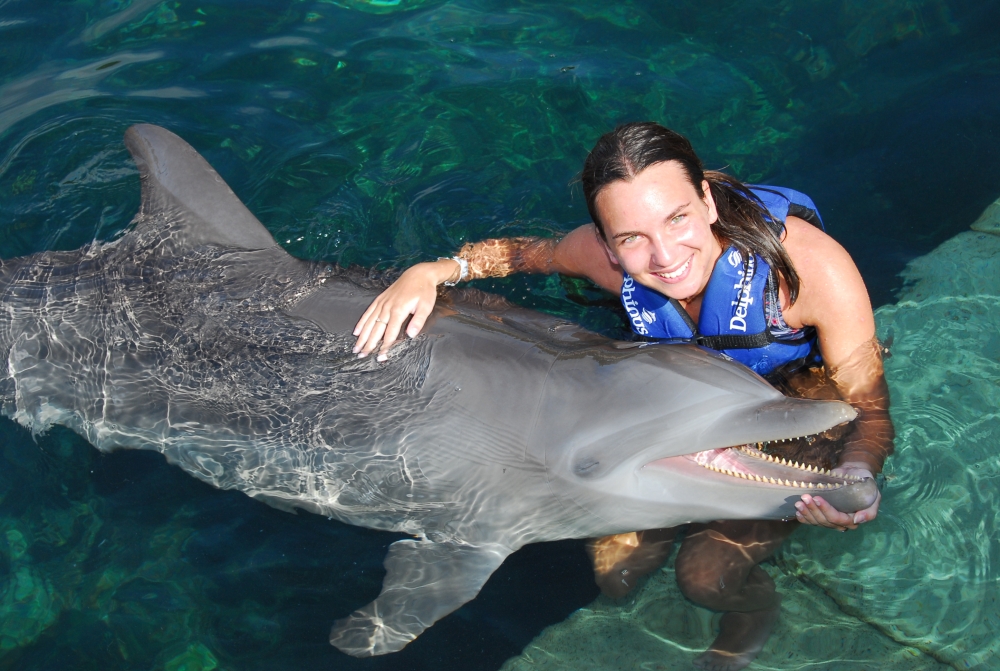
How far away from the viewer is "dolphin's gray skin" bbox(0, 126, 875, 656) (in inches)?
157

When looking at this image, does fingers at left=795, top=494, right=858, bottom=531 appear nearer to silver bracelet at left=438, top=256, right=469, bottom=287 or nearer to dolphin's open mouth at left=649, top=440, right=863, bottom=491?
dolphin's open mouth at left=649, top=440, right=863, bottom=491

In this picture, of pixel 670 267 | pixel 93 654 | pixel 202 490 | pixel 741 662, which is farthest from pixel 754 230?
pixel 93 654

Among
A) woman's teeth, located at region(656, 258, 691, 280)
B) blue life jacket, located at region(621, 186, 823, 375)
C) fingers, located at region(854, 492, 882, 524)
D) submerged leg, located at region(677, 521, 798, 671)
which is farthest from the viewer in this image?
blue life jacket, located at region(621, 186, 823, 375)

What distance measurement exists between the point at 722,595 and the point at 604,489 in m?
1.03

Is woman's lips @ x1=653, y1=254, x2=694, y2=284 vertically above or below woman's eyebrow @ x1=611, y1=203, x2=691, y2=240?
below

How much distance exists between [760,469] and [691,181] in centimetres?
142

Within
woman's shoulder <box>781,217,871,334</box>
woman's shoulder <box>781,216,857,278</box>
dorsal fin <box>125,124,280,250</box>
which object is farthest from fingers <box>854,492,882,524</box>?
dorsal fin <box>125,124,280,250</box>

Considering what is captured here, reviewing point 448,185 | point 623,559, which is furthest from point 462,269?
point 623,559

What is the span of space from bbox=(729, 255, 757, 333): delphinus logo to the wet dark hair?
0.07 metres

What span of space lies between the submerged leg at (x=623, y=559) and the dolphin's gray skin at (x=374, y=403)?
417 mm

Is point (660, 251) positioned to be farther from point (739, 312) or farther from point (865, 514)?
point (865, 514)

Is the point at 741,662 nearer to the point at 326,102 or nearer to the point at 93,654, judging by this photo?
the point at 93,654

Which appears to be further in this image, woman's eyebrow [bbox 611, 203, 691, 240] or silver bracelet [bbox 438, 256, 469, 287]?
silver bracelet [bbox 438, 256, 469, 287]

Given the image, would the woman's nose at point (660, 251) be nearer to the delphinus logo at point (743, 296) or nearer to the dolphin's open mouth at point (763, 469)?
the delphinus logo at point (743, 296)
